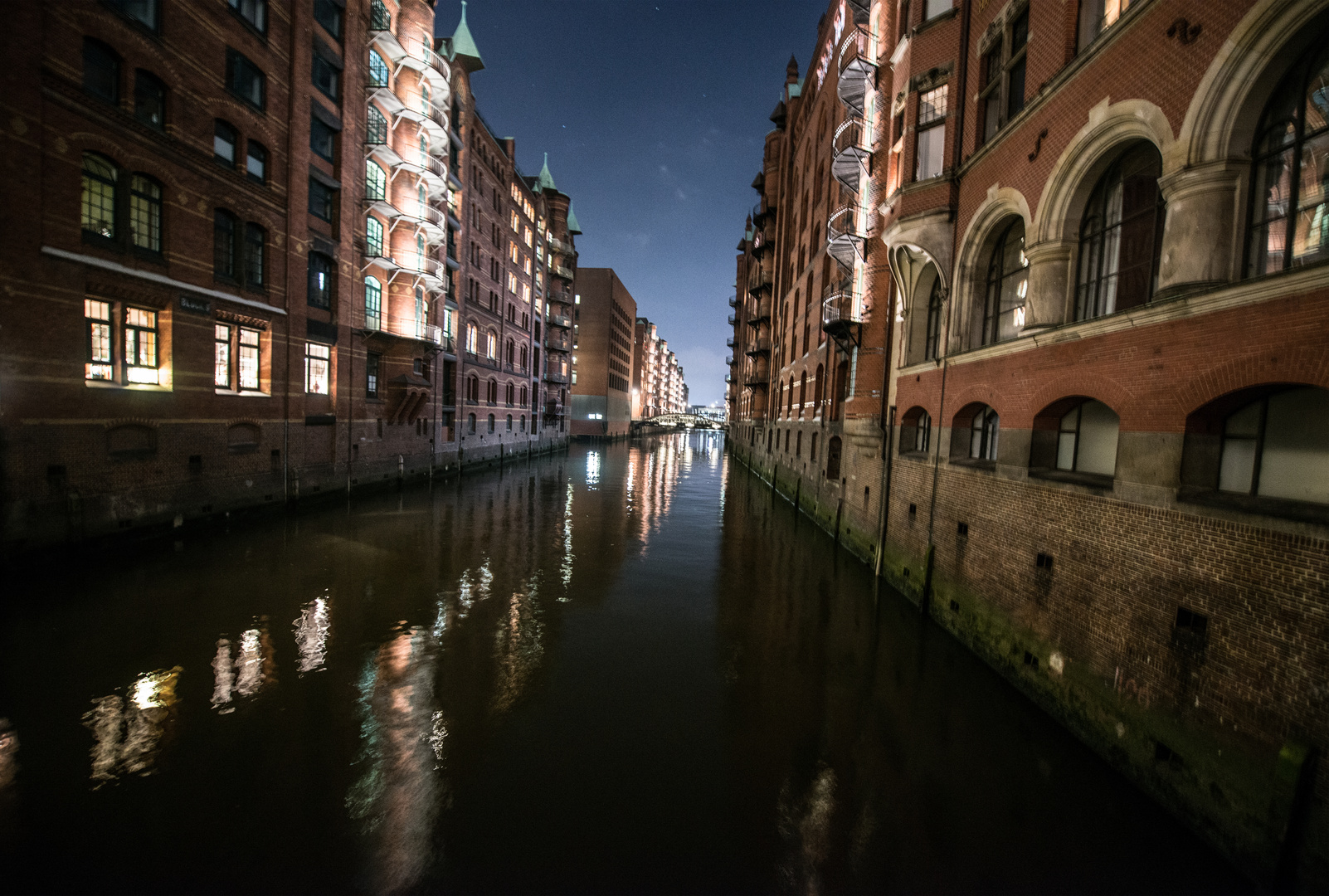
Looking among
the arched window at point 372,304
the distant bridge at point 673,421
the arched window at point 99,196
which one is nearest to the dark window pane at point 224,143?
the arched window at point 99,196

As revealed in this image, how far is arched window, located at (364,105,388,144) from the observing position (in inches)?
861

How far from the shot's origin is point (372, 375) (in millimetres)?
22922

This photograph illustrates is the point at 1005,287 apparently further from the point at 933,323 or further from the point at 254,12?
the point at 254,12

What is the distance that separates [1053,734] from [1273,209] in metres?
5.91

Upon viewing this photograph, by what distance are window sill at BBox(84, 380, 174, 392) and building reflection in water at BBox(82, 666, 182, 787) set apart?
8.69 meters

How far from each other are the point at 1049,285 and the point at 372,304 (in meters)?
23.8

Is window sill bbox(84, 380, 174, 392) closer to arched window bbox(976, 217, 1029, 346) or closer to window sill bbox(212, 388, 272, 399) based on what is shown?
window sill bbox(212, 388, 272, 399)

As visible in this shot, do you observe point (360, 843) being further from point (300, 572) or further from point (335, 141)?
point (335, 141)

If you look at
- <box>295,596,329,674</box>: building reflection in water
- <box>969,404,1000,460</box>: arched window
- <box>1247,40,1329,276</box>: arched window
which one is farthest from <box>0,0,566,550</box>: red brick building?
<box>1247,40,1329,276</box>: arched window

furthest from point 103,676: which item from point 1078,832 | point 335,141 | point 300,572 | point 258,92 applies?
point 335,141

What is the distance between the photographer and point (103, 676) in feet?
22.3

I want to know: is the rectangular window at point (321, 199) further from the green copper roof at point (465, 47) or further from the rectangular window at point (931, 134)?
the rectangular window at point (931, 134)

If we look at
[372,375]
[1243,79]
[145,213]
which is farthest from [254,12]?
[1243,79]

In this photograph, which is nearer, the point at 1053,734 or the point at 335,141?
the point at 1053,734
